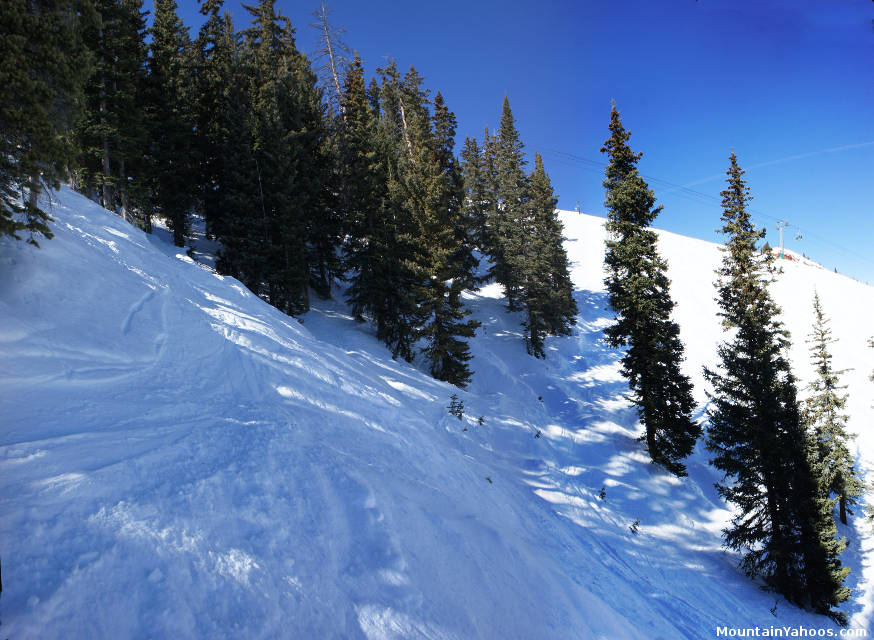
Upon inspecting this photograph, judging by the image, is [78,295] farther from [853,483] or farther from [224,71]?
[853,483]

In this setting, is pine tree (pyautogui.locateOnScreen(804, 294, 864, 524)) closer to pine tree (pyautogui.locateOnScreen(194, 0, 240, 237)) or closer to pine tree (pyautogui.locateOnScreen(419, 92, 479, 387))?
pine tree (pyautogui.locateOnScreen(419, 92, 479, 387))

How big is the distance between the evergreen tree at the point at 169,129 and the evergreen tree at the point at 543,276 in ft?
80.8

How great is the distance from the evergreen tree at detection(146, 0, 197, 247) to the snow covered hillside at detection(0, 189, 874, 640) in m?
10.3

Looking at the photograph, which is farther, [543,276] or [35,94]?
[543,276]

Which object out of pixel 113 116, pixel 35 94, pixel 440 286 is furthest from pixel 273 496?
pixel 113 116

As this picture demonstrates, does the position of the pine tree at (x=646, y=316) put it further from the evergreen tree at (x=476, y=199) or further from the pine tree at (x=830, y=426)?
the evergreen tree at (x=476, y=199)

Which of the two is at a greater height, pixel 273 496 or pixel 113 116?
pixel 113 116

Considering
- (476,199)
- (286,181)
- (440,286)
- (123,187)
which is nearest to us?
(123,187)

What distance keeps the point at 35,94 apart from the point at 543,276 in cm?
2754

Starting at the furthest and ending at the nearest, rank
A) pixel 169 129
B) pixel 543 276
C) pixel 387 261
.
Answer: pixel 543 276
pixel 169 129
pixel 387 261

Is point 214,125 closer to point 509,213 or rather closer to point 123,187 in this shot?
point 123,187

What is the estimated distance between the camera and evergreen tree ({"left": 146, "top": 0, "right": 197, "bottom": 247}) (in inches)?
894

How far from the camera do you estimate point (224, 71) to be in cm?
2595

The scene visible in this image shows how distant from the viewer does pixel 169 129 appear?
23141 mm
